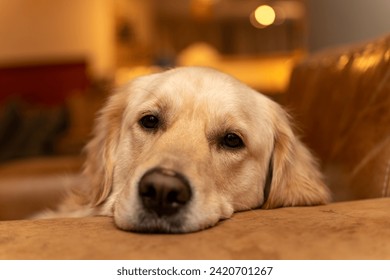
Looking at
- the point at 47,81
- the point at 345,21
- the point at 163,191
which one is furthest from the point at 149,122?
the point at 47,81

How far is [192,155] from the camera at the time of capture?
143 cm

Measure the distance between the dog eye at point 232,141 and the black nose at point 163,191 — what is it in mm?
401

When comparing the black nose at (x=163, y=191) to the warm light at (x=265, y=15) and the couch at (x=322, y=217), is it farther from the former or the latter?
the warm light at (x=265, y=15)

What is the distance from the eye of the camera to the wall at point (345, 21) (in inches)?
88.7

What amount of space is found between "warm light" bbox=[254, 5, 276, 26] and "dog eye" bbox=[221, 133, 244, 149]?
1269cm

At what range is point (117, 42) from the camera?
9.10 metres

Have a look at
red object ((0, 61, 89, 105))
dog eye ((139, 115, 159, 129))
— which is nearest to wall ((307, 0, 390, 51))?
dog eye ((139, 115, 159, 129))

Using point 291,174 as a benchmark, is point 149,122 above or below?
above

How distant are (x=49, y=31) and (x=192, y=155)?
22.8 feet

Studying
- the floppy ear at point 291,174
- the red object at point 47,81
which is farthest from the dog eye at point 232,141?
the red object at point 47,81

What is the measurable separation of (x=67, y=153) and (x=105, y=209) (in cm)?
256

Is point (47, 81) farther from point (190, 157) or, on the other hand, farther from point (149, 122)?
point (190, 157)
